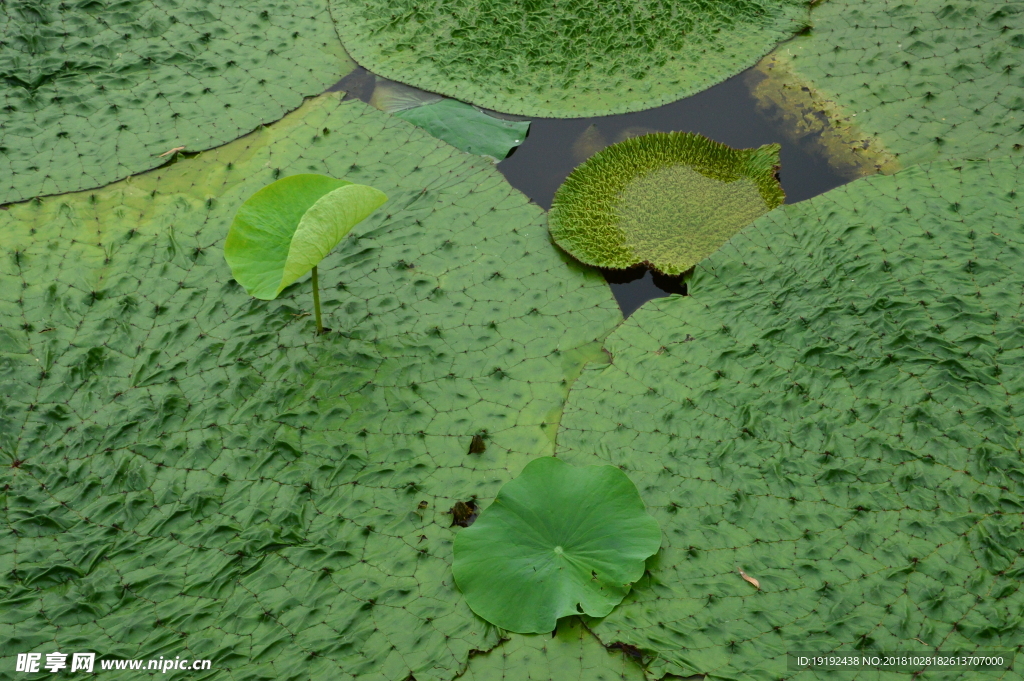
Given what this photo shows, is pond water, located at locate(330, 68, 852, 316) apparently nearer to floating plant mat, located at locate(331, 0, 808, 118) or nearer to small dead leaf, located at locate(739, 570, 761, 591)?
floating plant mat, located at locate(331, 0, 808, 118)

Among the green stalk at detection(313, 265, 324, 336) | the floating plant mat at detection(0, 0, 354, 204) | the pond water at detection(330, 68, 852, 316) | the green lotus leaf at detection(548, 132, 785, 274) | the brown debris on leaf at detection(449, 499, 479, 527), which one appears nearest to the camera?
the brown debris on leaf at detection(449, 499, 479, 527)

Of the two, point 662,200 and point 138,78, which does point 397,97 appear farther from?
point 662,200

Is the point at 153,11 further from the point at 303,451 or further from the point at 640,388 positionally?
the point at 640,388

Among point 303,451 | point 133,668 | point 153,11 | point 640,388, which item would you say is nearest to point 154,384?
point 303,451

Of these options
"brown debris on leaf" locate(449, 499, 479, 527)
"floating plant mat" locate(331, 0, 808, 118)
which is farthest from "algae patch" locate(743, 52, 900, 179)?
"brown debris on leaf" locate(449, 499, 479, 527)

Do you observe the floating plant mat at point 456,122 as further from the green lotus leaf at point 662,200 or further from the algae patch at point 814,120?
the algae patch at point 814,120
